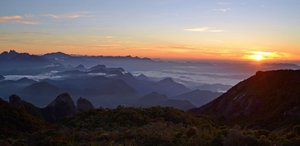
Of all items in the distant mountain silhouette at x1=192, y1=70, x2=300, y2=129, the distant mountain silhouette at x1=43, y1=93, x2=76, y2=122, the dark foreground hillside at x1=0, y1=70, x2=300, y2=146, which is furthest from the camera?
the distant mountain silhouette at x1=43, y1=93, x2=76, y2=122

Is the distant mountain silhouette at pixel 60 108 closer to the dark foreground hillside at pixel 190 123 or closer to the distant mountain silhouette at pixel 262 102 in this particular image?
the distant mountain silhouette at pixel 262 102

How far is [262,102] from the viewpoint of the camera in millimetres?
43906

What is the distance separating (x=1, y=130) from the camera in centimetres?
3347

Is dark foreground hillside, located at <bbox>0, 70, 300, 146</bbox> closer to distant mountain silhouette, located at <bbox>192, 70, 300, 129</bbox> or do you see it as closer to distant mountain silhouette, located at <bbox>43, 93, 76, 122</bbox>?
distant mountain silhouette, located at <bbox>192, 70, 300, 129</bbox>

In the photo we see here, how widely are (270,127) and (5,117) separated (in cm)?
2550

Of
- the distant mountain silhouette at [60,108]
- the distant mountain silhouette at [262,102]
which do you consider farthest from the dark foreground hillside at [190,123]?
the distant mountain silhouette at [60,108]

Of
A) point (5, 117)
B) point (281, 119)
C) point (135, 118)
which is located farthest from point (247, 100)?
point (5, 117)

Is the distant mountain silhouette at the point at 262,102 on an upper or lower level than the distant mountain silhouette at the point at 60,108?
upper

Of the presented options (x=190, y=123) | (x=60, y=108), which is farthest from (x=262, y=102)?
(x=60, y=108)

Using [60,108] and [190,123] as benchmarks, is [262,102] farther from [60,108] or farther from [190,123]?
[60,108]

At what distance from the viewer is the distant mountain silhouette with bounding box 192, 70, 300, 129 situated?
34.7m

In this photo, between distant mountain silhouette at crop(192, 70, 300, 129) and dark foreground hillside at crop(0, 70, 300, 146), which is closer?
dark foreground hillside at crop(0, 70, 300, 146)

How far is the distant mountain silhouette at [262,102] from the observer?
114 feet

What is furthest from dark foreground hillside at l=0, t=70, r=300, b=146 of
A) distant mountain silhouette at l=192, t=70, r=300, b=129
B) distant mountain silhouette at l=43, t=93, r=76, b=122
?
distant mountain silhouette at l=43, t=93, r=76, b=122
